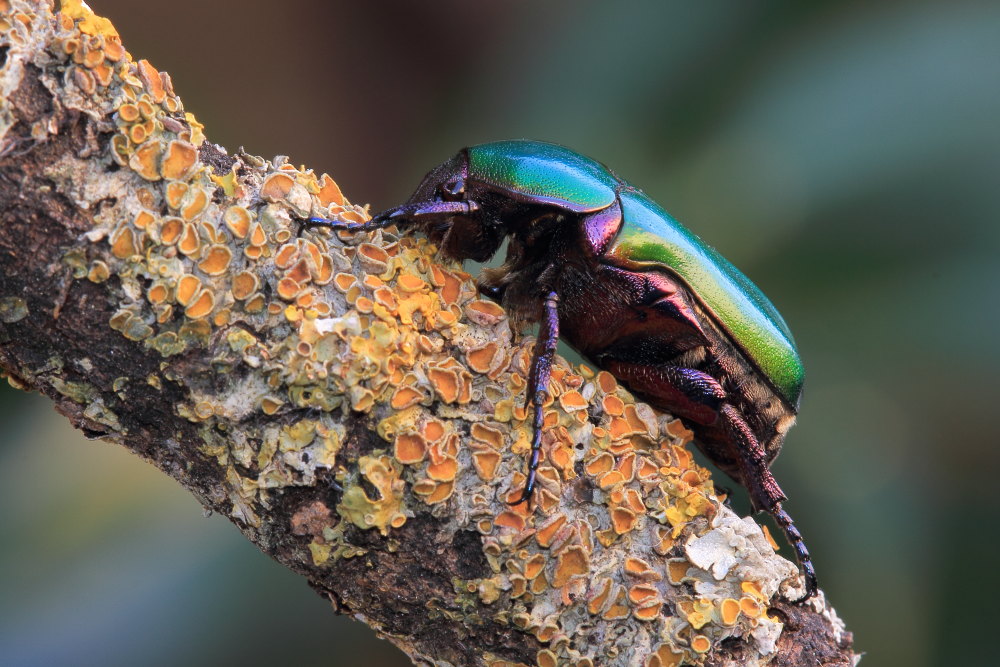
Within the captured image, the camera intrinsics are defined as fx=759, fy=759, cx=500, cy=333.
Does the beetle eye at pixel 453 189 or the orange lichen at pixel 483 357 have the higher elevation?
the beetle eye at pixel 453 189

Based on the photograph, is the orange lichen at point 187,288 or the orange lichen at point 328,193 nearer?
the orange lichen at point 187,288

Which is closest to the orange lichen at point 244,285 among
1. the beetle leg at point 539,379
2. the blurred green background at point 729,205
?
the beetle leg at point 539,379

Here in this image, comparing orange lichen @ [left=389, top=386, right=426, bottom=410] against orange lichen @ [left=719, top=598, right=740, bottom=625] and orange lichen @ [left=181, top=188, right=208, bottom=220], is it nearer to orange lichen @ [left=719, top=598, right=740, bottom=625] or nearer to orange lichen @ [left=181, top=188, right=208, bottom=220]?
orange lichen @ [left=181, top=188, right=208, bottom=220]

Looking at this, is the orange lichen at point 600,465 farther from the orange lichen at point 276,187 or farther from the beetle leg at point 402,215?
the orange lichen at point 276,187

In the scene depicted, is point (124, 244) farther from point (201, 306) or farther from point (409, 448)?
point (409, 448)

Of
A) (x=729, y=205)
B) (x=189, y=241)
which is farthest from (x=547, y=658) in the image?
(x=729, y=205)

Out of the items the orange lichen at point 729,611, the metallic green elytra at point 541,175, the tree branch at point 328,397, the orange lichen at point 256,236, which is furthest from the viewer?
the metallic green elytra at point 541,175

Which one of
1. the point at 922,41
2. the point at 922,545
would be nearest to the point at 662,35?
the point at 922,41

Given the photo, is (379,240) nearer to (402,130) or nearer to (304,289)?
(304,289)
